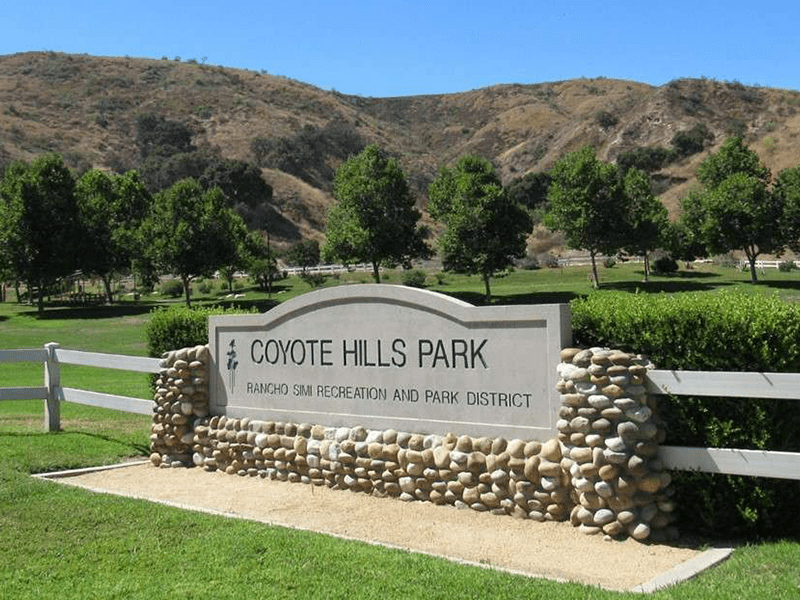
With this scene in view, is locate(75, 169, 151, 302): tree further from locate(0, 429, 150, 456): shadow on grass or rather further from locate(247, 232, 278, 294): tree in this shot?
locate(0, 429, 150, 456): shadow on grass

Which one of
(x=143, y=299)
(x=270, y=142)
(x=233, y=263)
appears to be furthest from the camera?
(x=270, y=142)

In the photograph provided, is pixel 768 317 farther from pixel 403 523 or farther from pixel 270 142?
pixel 270 142

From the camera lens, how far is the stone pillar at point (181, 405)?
33.1 feet

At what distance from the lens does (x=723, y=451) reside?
19.9ft

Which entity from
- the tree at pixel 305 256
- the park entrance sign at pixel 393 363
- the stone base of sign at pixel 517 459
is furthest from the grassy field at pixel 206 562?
the tree at pixel 305 256

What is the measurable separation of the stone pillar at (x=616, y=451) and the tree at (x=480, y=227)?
3951 cm

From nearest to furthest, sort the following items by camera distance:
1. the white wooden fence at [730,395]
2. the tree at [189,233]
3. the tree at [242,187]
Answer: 1. the white wooden fence at [730,395]
2. the tree at [189,233]
3. the tree at [242,187]

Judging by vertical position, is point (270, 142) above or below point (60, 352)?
above

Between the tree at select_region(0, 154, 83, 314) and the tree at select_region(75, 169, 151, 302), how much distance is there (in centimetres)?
124

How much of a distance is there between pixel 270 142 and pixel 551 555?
105018 millimetres

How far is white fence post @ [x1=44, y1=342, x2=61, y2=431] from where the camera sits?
12.2 metres

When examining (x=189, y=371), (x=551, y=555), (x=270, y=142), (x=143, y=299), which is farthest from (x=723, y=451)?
(x=270, y=142)

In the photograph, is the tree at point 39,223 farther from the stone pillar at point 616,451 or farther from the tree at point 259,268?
the stone pillar at point 616,451

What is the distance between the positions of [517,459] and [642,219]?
4770cm
